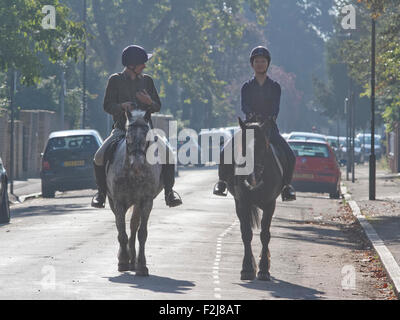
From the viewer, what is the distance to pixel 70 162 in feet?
101

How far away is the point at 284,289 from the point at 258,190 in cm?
155

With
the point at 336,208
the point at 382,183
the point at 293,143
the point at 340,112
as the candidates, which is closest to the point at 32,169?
the point at 382,183

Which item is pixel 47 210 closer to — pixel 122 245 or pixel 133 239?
pixel 133 239

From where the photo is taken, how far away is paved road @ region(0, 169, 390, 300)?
10.9 meters

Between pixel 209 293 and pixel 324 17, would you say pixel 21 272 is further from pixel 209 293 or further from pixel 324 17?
pixel 324 17

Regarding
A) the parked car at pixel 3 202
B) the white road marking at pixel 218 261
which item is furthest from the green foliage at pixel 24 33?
the white road marking at pixel 218 261

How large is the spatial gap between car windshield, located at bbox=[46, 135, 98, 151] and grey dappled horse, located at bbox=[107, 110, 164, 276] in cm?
1814

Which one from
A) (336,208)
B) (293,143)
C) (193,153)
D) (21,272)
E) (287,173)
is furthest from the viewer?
(193,153)

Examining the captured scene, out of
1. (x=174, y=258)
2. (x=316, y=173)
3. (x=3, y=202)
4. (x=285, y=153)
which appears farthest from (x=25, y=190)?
(x=285, y=153)

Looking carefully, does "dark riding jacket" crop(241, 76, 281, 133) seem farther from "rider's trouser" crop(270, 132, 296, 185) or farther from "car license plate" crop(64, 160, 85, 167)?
"car license plate" crop(64, 160, 85, 167)

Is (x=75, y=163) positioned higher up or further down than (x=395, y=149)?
further down

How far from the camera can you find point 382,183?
40.4 metres

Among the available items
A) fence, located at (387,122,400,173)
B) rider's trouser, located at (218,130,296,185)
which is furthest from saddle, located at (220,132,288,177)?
fence, located at (387,122,400,173)

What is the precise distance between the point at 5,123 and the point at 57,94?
15572 millimetres
